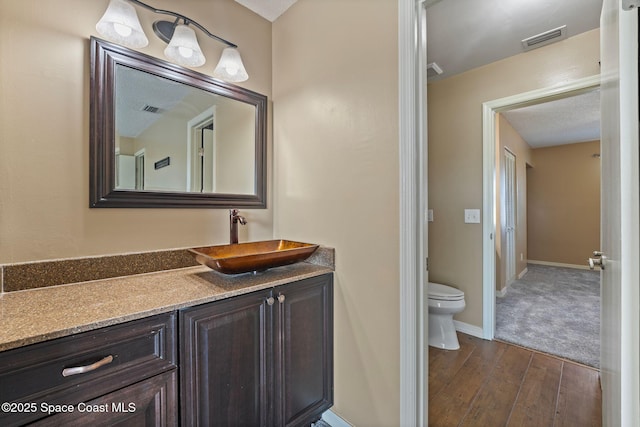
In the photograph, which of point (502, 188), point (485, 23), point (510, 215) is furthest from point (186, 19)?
point (510, 215)

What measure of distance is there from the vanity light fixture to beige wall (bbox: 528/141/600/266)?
6.34 metres

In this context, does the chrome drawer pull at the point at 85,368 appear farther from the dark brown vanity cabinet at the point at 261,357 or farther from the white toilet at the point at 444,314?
the white toilet at the point at 444,314

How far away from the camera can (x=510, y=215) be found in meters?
4.09

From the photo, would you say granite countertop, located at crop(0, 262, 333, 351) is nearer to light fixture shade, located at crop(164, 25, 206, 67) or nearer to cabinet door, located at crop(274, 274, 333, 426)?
cabinet door, located at crop(274, 274, 333, 426)

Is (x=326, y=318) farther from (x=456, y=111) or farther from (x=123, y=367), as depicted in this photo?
(x=456, y=111)

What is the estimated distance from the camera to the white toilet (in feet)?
7.14

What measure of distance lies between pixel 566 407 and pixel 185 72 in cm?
291

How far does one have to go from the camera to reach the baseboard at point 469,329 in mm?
2453

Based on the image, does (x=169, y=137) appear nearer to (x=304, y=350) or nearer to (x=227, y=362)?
(x=227, y=362)

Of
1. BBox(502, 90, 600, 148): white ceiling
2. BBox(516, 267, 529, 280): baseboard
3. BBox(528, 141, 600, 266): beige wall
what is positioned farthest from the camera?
BBox(528, 141, 600, 266): beige wall

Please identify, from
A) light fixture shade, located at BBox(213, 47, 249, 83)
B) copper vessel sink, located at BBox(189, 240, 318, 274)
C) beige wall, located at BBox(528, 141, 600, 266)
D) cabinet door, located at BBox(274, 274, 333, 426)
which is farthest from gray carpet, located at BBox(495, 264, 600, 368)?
light fixture shade, located at BBox(213, 47, 249, 83)

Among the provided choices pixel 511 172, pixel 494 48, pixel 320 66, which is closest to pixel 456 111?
pixel 494 48

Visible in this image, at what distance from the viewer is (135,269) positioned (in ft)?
4.36

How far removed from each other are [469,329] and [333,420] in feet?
5.53
